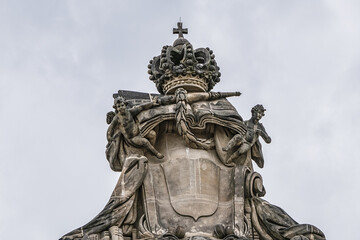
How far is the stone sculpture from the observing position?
2997 cm

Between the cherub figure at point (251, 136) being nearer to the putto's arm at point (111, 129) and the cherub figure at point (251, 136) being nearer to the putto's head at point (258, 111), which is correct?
the putto's head at point (258, 111)

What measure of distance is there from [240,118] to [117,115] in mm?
2963

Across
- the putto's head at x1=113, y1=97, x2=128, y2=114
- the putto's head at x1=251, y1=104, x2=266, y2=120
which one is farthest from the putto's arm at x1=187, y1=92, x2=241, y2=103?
the putto's head at x1=113, y1=97, x2=128, y2=114

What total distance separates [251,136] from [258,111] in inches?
26.8

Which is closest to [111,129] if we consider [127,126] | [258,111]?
[127,126]

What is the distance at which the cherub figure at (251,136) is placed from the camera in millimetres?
31438

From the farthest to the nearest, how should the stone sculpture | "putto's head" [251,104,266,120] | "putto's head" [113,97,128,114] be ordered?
"putto's head" [251,104,266,120], "putto's head" [113,97,128,114], the stone sculpture

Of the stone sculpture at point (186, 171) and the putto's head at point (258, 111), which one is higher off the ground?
the putto's head at point (258, 111)

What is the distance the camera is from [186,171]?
31.0m

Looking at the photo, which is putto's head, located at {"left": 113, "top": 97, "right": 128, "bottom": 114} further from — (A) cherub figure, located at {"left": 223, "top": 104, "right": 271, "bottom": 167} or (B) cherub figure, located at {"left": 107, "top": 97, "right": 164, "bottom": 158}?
(A) cherub figure, located at {"left": 223, "top": 104, "right": 271, "bottom": 167}

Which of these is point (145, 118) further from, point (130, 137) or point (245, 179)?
point (245, 179)

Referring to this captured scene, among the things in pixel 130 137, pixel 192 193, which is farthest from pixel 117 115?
pixel 192 193

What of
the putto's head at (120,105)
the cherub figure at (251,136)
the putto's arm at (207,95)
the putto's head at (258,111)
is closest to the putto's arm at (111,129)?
the putto's head at (120,105)

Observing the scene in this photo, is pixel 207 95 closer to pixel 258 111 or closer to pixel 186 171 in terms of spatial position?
pixel 258 111
